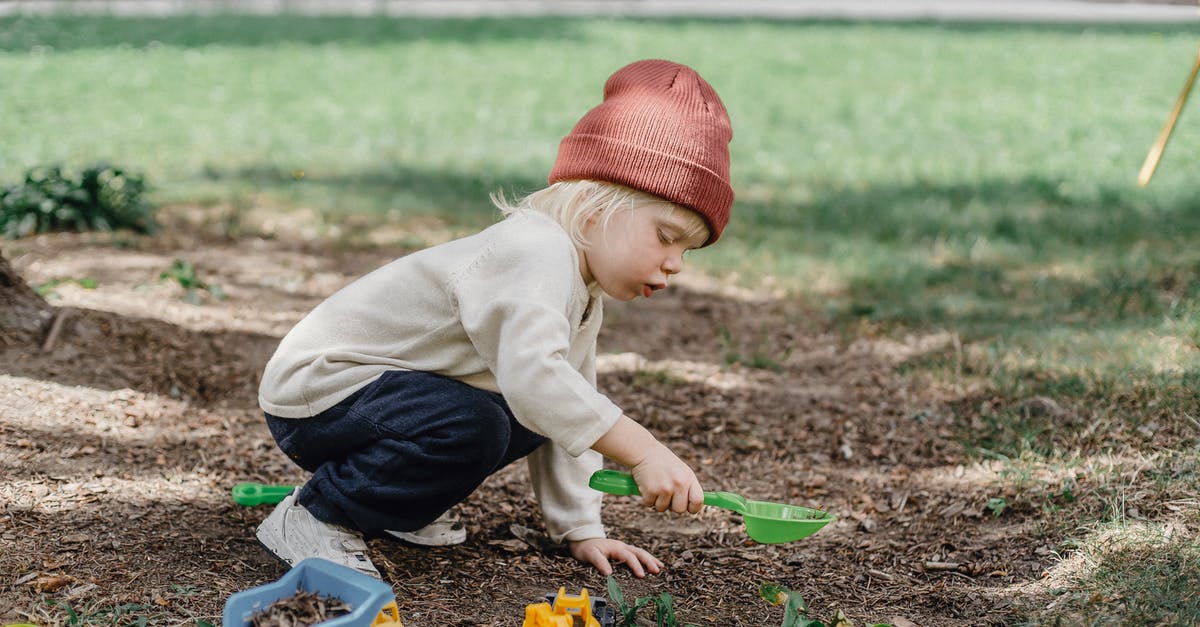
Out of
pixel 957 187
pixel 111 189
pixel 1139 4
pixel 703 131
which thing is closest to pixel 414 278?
pixel 703 131

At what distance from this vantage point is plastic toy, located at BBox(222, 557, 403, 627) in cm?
185

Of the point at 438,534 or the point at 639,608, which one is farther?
the point at 438,534

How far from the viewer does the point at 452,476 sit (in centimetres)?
245

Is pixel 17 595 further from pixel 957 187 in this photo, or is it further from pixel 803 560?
pixel 957 187

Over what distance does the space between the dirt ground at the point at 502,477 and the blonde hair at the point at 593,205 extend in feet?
2.78

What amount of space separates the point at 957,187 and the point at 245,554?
17.2ft

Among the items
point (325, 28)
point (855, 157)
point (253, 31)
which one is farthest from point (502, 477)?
point (325, 28)

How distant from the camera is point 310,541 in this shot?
2.51 m

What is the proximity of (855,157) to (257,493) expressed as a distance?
576 cm

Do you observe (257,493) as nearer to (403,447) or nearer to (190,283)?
(403,447)

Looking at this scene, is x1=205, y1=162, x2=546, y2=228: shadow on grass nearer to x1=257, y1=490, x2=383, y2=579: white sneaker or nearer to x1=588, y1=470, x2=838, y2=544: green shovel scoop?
x1=257, y1=490, x2=383, y2=579: white sneaker

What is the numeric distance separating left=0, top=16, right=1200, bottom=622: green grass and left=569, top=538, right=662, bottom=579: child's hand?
3.22 ft

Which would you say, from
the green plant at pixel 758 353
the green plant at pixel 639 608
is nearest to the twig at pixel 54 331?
the green plant at pixel 639 608

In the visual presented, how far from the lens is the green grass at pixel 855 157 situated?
3.68 meters
